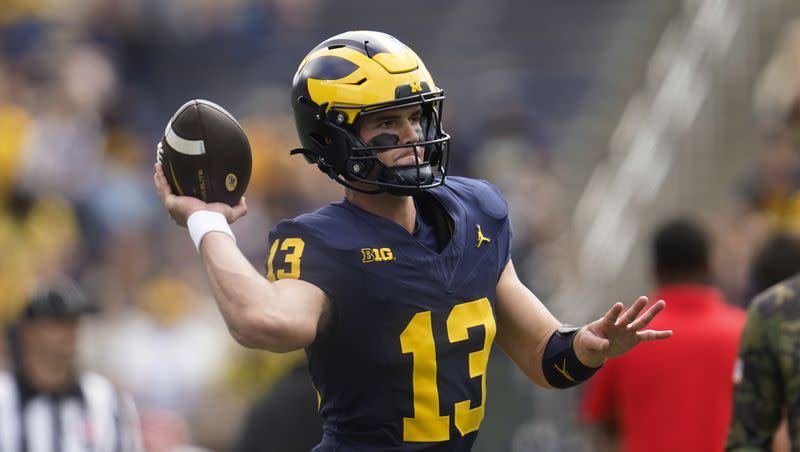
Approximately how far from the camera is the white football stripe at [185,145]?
357 centimetres

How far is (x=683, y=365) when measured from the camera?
597cm

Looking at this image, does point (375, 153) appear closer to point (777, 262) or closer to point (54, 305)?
point (777, 262)

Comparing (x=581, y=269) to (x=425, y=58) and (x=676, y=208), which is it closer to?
(x=676, y=208)

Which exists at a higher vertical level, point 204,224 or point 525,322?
point 204,224

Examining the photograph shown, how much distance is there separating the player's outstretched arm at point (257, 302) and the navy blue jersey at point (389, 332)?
7 centimetres

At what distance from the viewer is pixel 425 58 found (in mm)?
14469

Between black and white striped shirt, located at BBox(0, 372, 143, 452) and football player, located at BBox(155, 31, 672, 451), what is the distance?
2.72 meters

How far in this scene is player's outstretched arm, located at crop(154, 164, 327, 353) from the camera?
3283mm

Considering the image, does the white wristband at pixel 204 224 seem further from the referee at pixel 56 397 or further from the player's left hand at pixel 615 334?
the referee at pixel 56 397

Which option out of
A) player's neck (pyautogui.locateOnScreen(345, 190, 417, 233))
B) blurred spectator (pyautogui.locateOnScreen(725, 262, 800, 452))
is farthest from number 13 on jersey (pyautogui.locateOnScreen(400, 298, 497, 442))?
blurred spectator (pyautogui.locateOnScreen(725, 262, 800, 452))

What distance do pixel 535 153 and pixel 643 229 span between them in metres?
1.00

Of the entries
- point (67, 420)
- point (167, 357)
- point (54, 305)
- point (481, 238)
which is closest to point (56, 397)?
point (67, 420)

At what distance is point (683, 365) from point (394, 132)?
2.71 metres

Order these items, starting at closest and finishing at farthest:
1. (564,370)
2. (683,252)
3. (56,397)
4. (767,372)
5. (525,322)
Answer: (564,370), (525,322), (767,372), (683,252), (56,397)
